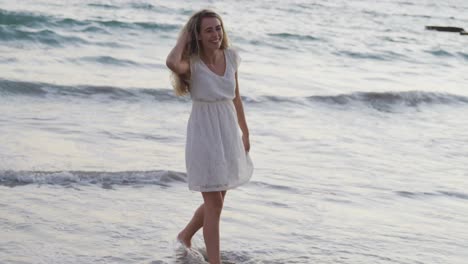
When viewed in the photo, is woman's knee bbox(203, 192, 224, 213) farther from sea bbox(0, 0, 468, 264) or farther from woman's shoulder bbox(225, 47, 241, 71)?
woman's shoulder bbox(225, 47, 241, 71)

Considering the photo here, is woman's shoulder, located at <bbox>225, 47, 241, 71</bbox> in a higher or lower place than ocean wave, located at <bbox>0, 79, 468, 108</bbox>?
higher

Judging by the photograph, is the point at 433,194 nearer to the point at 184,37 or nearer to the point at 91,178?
the point at 91,178

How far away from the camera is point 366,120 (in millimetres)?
12609

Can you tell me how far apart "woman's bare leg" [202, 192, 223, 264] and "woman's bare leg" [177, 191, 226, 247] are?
0.32 m

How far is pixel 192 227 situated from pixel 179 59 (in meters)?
1.37

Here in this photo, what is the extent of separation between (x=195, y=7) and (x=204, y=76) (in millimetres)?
24663

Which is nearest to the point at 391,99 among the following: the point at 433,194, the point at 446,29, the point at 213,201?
the point at 433,194

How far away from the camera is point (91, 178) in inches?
303

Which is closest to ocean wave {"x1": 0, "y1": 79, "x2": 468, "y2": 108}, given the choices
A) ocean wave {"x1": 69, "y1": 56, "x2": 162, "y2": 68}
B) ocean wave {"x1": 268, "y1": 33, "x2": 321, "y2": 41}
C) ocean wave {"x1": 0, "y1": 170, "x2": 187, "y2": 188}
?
ocean wave {"x1": 69, "y1": 56, "x2": 162, "y2": 68}

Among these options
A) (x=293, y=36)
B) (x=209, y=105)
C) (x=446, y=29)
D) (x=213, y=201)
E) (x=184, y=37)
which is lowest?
(x=446, y=29)

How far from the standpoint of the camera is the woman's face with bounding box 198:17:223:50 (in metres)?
4.96

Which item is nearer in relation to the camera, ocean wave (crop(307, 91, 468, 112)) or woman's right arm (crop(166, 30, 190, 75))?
woman's right arm (crop(166, 30, 190, 75))

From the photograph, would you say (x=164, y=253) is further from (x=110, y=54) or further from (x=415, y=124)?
(x=110, y=54)

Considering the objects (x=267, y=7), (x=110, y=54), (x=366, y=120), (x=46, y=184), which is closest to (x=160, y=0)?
(x=267, y=7)
